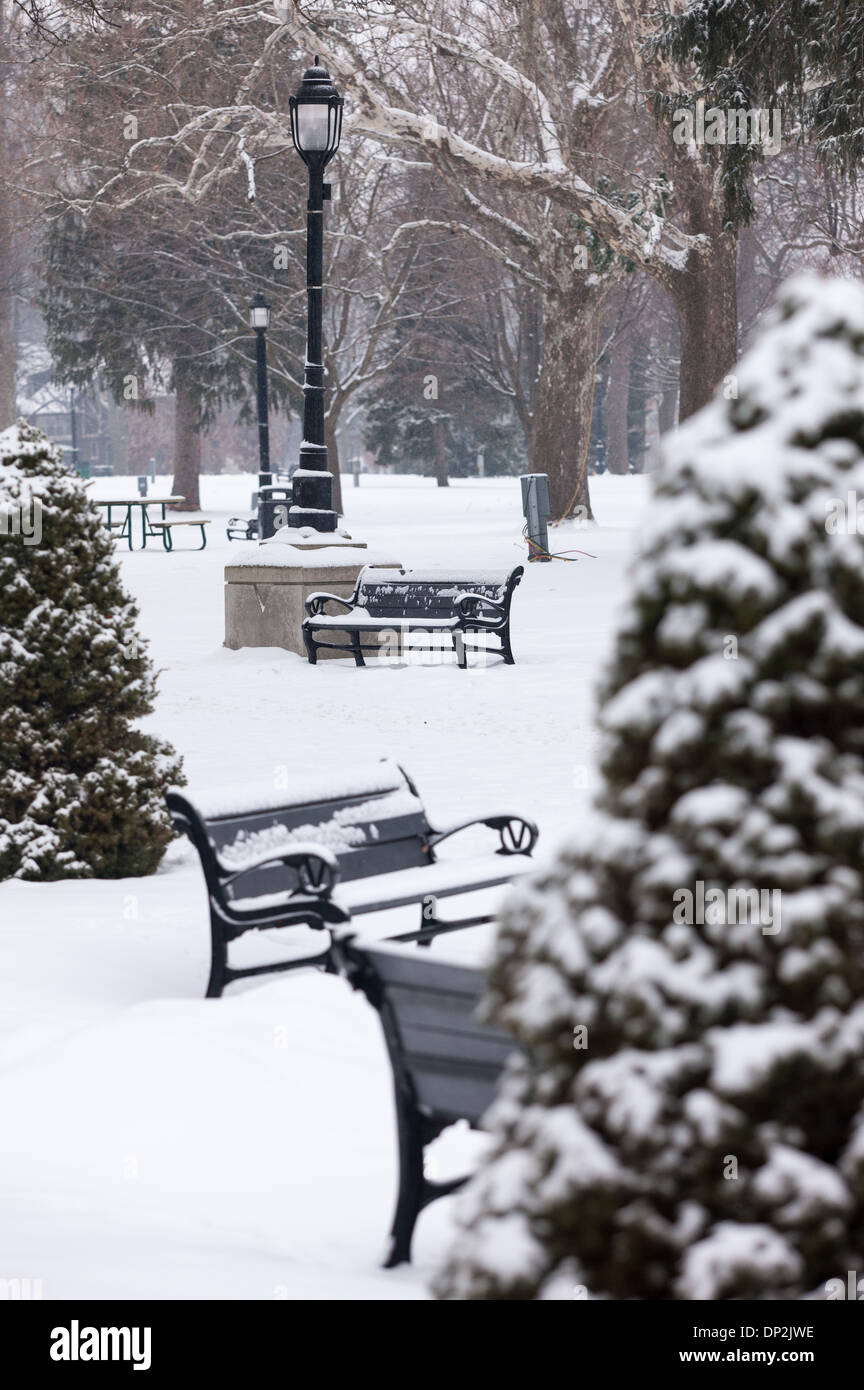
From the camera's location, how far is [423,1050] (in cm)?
369

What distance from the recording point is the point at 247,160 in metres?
25.4

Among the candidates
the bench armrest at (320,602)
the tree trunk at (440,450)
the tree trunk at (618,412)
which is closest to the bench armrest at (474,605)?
the bench armrest at (320,602)

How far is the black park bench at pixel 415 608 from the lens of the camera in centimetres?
1492

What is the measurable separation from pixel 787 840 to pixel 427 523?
110 feet

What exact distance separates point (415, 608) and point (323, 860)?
9524mm

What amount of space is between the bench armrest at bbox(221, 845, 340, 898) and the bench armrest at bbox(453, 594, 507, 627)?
29.6ft

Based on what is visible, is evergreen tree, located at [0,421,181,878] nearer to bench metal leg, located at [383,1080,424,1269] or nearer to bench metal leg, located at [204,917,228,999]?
bench metal leg, located at [204,917,228,999]

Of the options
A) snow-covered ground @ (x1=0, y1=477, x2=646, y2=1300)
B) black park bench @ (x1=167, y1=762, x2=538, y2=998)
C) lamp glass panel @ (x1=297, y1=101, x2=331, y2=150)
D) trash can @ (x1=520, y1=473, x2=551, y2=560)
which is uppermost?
lamp glass panel @ (x1=297, y1=101, x2=331, y2=150)

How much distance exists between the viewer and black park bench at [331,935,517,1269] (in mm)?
3514

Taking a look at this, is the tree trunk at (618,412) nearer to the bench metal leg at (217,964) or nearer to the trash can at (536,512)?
the trash can at (536,512)

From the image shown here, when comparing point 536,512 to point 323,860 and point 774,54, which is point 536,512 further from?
point 323,860

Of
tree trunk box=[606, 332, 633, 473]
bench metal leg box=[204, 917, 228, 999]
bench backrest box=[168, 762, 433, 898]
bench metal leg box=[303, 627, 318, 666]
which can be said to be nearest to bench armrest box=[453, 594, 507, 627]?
bench metal leg box=[303, 627, 318, 666]

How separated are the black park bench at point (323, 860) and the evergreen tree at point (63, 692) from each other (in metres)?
1.26
